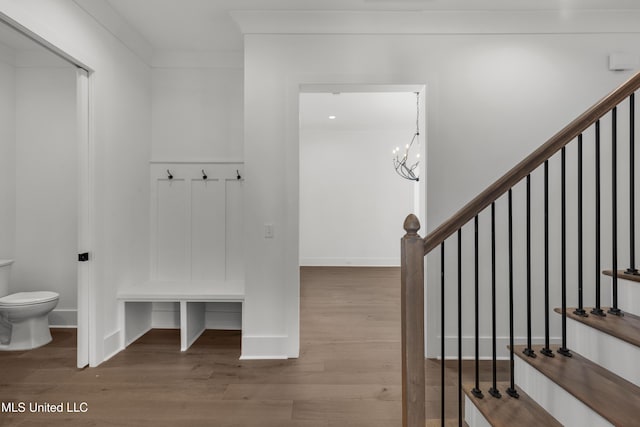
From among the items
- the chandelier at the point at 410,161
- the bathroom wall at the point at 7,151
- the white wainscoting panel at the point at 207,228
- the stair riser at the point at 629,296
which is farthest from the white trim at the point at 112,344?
the chandelier at the point at 410,161

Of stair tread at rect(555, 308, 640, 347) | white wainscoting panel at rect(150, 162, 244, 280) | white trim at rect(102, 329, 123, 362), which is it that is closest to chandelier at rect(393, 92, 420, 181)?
white wainscoting panel at rect(150, 162, 244, 280)

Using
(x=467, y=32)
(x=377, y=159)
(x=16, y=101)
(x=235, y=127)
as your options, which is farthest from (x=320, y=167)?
(x=16, y=101)

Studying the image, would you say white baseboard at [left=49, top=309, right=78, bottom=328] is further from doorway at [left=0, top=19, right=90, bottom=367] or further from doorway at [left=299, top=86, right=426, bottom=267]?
doorway at [left=299, top=86, right=426, bottom=267]

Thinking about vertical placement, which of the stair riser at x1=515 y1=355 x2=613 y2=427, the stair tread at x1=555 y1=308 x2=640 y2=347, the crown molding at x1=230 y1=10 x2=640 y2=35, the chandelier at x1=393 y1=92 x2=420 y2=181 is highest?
the crown molding at x1=230 y1=10 x2=640 y2=35

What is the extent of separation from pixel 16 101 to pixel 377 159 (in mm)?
5612

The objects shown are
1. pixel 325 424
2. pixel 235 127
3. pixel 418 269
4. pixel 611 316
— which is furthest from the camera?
pixel 235 127

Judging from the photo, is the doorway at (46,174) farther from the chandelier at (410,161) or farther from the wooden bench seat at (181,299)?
the chandelier at (410,161)

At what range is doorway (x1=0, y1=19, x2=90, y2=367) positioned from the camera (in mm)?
2043

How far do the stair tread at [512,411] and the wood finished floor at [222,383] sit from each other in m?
0.34

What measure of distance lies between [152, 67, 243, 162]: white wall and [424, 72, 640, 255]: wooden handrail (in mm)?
2436

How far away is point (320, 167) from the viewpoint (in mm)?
6840

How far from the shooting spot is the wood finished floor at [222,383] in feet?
6.52

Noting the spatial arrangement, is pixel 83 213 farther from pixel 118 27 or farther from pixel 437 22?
pixel 437 22

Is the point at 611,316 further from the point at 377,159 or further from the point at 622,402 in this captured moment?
the point at 377,159
